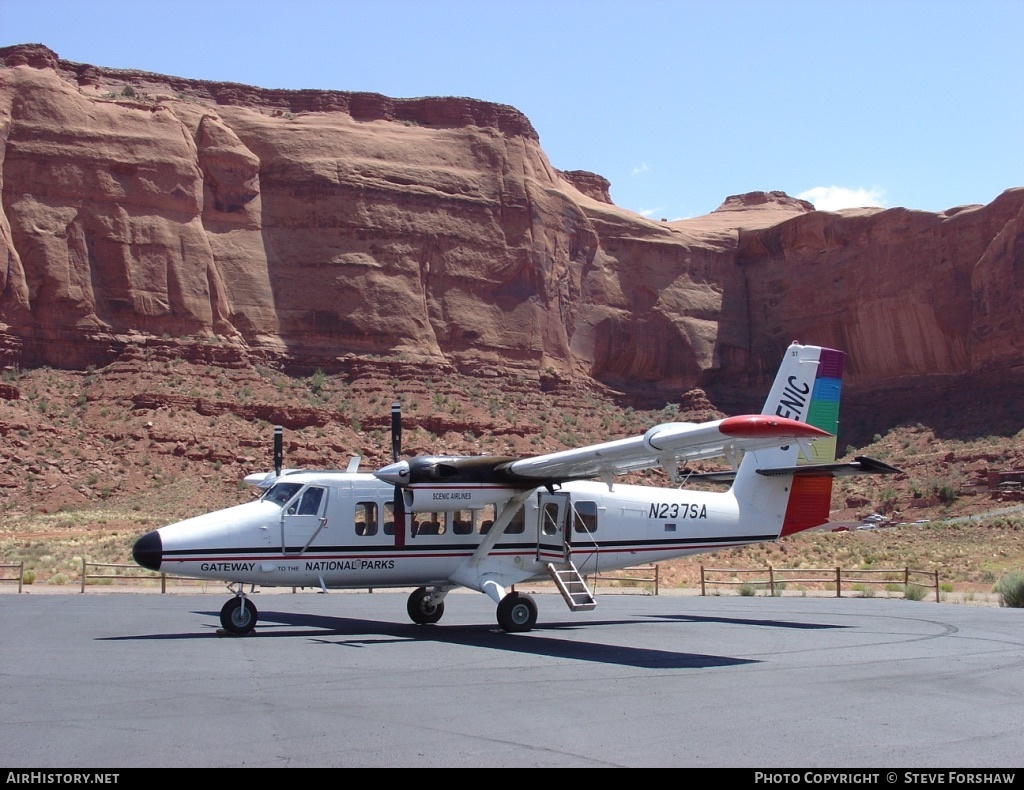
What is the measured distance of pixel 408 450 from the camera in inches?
2522

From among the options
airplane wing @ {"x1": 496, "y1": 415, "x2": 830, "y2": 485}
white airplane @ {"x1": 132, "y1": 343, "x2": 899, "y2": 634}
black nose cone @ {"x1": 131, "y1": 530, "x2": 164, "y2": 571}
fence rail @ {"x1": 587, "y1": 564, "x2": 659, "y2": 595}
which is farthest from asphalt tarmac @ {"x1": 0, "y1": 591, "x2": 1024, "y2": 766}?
fence rail @ {"x1": 587, "y1": 564, "x2": 659, "y2": 595}

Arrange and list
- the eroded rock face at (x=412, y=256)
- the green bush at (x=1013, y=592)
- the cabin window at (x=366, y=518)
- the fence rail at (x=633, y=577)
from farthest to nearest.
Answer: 1. the eroded rock face at (x=412, y=256)
2. the fence rail at (x=633, y=577)
3. the green bush at (x=1013, y=592)
4. the cabin window at (x=366, y=518)

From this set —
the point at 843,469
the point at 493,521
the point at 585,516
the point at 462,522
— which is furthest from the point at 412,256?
the point at 843,469

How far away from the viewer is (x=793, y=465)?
22.3 meters

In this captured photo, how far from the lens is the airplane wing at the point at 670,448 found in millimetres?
14125

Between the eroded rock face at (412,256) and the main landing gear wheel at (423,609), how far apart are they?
5157 cm

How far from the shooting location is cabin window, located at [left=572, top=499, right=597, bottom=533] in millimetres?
20672

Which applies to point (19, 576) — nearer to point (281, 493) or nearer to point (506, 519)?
point (281, 493)

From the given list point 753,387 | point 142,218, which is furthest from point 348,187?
point 753,387

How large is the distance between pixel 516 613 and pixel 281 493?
4.24 m

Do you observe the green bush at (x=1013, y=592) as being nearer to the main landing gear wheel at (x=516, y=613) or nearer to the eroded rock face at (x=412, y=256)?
the main landing gear wheel at (x=516, y=613)

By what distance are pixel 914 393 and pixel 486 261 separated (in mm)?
31058

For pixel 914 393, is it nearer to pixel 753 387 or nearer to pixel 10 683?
pixel 753 387

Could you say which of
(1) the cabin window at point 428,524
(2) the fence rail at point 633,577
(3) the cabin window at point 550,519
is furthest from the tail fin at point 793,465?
(2) the fence rail at point 633,577
